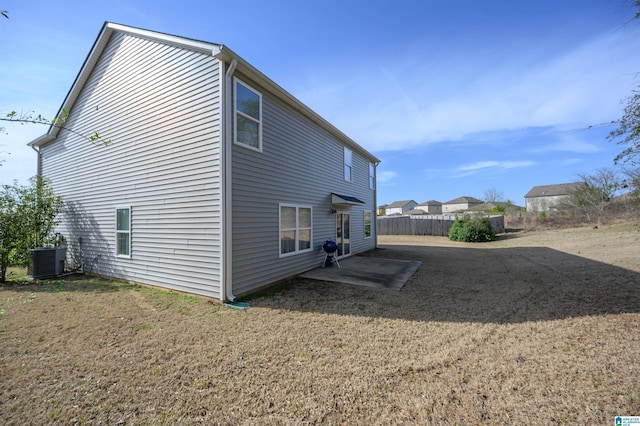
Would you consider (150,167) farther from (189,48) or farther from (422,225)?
(422,225)

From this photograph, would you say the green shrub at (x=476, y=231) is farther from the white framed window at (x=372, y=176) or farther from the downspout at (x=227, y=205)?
the downspout at (x=227, y=205)

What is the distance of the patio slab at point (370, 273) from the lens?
7.09 metres

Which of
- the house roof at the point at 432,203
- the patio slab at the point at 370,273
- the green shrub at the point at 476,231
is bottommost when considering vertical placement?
the patio slab at the point at 370,273

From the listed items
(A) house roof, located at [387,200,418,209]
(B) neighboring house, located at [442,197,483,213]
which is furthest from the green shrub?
(A) house roof, located at [387,200,418,209]

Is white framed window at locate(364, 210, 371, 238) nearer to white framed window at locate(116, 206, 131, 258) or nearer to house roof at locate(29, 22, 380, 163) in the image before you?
house roof at locate(29, 22, 380, 163)

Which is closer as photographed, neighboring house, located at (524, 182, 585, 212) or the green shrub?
the green shrub

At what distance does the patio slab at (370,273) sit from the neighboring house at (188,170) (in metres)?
0.74

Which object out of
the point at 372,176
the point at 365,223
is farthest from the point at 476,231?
the point at 365,223

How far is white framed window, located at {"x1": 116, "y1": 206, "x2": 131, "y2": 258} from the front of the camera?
7203 mm

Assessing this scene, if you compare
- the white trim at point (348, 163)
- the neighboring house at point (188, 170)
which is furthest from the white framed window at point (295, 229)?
the white trim at point (348, 163)

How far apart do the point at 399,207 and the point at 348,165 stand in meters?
56.4

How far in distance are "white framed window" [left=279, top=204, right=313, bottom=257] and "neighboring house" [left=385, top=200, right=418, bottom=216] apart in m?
58.8

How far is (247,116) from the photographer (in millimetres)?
6055

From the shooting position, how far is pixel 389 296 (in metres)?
5.95
